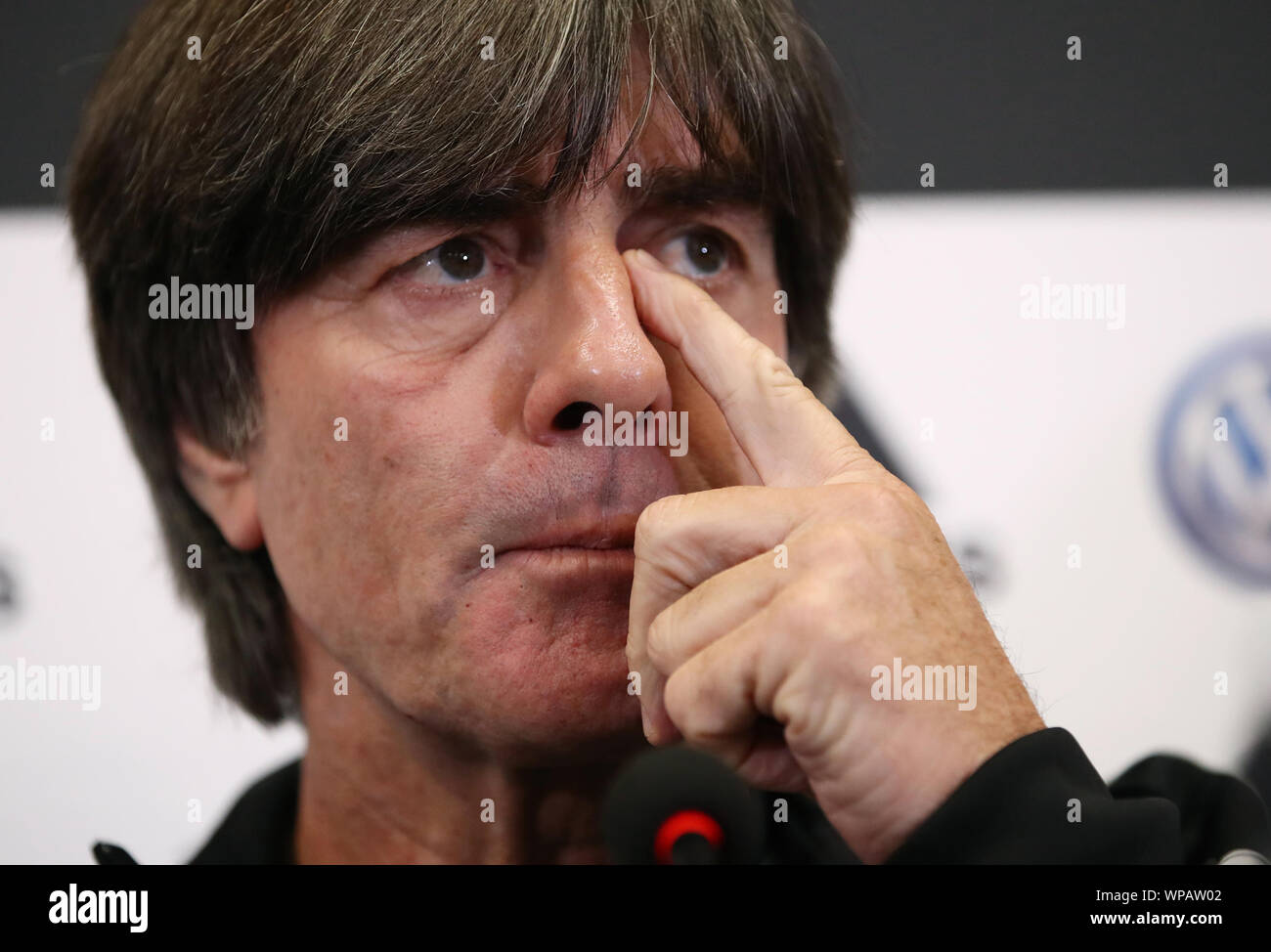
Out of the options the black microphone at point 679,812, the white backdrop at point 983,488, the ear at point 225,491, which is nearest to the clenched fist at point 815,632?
the black microphone at point 679,812

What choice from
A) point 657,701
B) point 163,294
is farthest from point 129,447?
point 657,701

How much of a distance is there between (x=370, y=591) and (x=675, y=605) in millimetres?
322

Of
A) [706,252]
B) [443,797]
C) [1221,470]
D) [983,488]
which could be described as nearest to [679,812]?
[443,797]

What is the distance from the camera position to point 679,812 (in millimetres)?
724

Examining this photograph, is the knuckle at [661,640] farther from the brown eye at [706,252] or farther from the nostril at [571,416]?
the brown eye at [706,252]

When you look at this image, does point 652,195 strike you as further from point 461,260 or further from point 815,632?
point 815,632

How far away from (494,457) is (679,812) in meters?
0.38

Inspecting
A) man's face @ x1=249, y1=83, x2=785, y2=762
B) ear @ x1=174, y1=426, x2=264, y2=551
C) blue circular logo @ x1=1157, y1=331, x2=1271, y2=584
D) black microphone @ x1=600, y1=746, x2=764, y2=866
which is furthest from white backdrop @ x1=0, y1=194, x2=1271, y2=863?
black microphone @ x1=600, y1=746, x2=764, y2=866

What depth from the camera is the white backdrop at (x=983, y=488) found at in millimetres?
1501

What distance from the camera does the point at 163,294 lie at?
3.88 ft

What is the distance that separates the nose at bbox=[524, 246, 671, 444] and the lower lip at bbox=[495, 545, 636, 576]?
0.10 m

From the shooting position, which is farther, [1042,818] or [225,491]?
[225,491]

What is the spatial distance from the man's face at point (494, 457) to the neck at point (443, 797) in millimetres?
72
